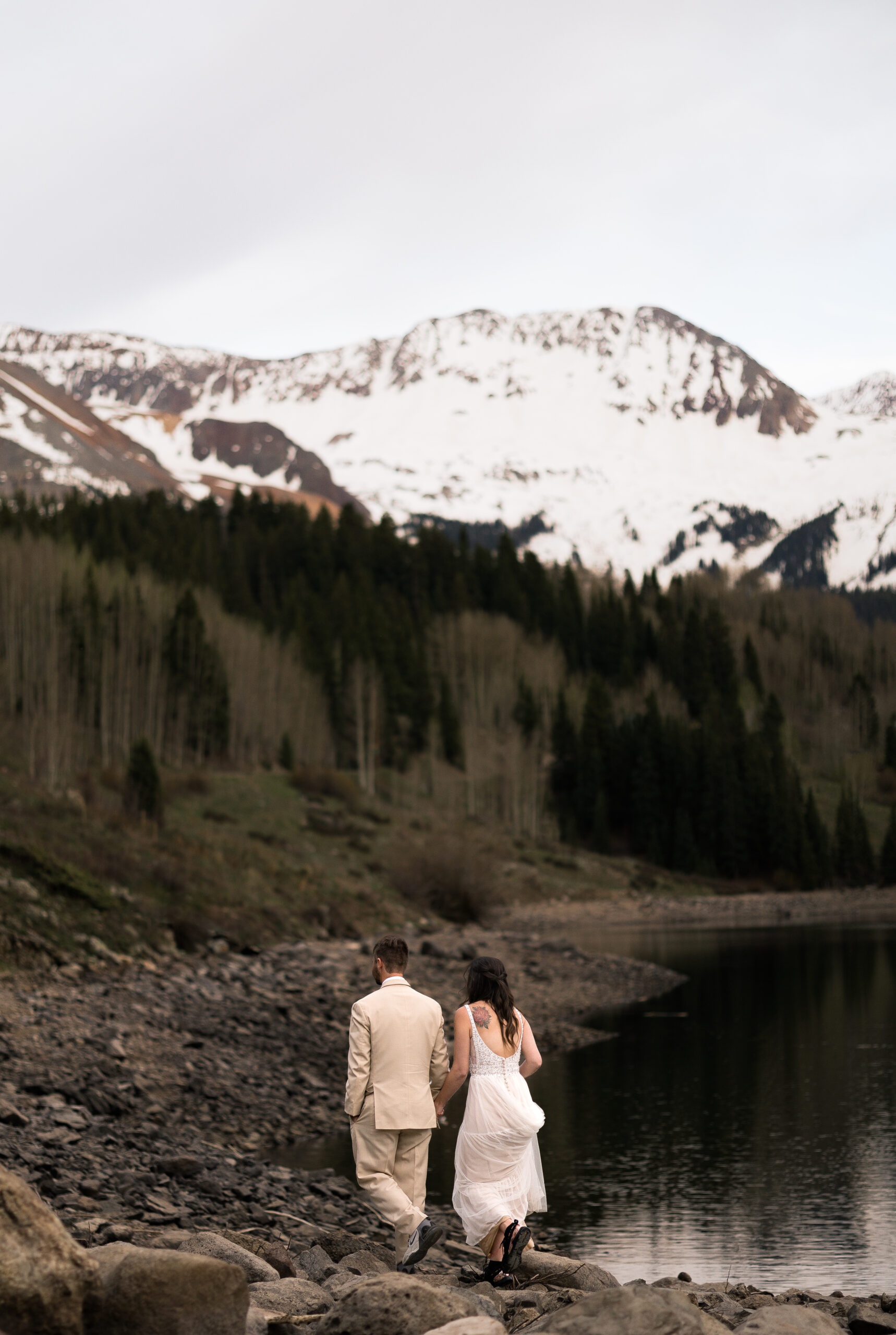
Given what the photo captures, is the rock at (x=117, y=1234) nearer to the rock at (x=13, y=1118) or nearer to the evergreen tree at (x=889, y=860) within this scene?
the rock at (x=13, y=1118)

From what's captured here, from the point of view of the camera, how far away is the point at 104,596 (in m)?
83.9

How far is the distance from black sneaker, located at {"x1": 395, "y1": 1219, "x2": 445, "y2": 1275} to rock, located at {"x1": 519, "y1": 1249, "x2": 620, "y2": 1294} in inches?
73.3

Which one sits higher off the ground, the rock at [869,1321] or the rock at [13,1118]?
the rock at [869,1321]

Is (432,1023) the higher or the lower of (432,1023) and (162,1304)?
the higher

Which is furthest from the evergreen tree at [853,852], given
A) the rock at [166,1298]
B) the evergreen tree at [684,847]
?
the rock at [166,1298]

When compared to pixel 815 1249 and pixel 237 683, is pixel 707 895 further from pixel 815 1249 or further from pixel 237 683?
pixel 815 1249

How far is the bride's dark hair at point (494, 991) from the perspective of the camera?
9.16 metres

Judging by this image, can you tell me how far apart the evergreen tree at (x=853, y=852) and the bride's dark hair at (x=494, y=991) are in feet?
332

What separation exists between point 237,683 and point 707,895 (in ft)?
125

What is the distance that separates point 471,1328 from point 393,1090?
2.26 m

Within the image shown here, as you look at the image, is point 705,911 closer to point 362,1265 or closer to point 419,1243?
point 362,1265

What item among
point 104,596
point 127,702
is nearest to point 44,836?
point 127,702

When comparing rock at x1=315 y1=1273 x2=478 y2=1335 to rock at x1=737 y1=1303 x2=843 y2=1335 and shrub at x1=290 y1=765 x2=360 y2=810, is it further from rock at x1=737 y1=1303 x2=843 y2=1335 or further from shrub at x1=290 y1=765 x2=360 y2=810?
shrub at x1=290 y1=765 x2=360 y2=810

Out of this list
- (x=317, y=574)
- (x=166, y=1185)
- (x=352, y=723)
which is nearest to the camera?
(x=166, y=1185)
